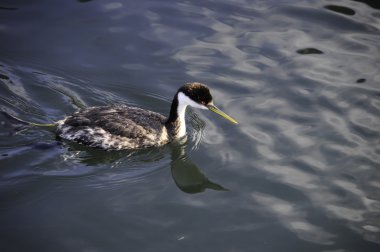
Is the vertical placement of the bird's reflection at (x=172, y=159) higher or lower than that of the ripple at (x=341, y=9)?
lower

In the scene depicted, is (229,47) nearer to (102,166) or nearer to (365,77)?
(365,77)

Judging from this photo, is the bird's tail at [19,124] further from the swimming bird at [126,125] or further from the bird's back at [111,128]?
the bird's back at [111,128]

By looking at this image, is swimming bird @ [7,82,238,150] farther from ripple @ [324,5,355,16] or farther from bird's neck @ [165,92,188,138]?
ripple @ [324,5,355,16]

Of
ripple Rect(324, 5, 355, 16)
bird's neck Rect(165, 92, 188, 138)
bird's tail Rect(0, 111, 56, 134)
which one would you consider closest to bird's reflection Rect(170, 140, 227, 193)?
bird's neck Rect(165, 92, 188, 138)

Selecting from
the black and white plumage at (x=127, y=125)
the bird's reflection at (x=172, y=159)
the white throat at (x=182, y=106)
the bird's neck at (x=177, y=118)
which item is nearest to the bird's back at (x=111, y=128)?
the black and white plumage at (x=127, y=125)

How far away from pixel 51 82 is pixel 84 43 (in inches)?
57.8

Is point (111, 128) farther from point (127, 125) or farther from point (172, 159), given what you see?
point (172, 159)

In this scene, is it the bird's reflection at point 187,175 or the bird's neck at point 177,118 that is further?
the bird's neck at point 177,118

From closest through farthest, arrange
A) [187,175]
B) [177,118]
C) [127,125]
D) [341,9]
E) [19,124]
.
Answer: [187,175], [127,125], [19,124], [177,118], [341,9]

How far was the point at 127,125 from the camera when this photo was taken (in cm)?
883

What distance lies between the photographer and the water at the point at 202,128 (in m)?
7.07

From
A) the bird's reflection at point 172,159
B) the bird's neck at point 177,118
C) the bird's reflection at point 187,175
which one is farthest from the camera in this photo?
the bird's neck at point 177,118

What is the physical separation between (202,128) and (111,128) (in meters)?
1.70

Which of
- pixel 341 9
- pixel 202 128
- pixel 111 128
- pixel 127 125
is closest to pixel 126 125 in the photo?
pixel 127 125
